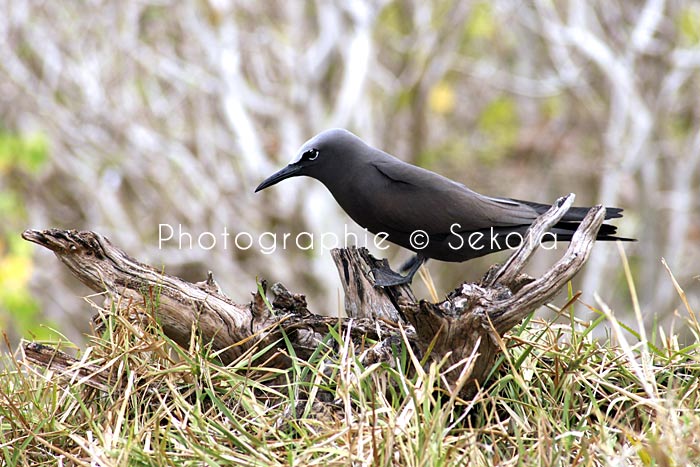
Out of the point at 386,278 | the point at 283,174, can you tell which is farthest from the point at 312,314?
the point at 283,174

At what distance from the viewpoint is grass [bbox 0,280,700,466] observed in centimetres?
284

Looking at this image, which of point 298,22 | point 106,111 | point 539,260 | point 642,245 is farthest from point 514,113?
point 106,111

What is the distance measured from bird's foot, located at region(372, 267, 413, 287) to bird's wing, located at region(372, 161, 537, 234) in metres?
0.55

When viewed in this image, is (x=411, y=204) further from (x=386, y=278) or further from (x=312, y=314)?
(x=312, y=314)

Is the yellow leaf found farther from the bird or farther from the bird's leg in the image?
the bird's leg

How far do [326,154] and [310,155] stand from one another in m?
0.09

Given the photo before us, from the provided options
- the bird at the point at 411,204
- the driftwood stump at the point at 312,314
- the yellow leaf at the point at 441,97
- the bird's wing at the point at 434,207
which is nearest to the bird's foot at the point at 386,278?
the driftwood stump at the point at 312,314

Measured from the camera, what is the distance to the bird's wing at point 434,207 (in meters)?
4.86

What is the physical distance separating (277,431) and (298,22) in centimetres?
1044

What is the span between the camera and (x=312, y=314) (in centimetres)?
363

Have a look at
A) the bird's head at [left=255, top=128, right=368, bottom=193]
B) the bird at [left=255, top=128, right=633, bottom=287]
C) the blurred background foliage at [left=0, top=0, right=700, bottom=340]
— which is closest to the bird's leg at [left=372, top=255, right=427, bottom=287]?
the bird at [left=255, top=128, right=633, bottom=287]

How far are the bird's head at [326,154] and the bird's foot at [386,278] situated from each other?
2.81ft

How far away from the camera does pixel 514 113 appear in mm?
19406

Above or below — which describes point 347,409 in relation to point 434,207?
below
